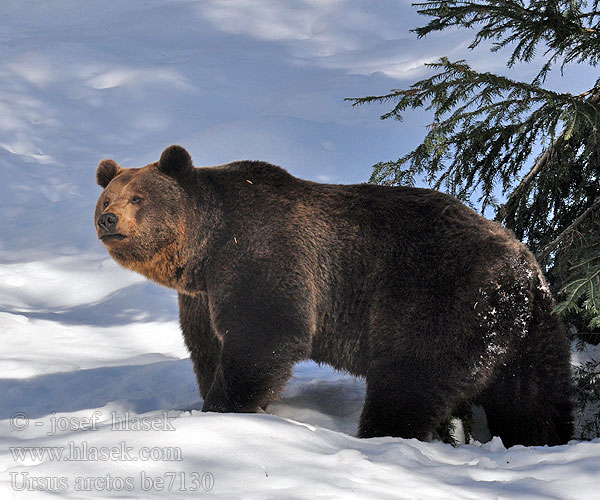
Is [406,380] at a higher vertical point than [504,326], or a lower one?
lower

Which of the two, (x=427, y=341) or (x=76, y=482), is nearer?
(x=76, y=482)

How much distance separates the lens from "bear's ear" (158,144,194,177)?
486 cm

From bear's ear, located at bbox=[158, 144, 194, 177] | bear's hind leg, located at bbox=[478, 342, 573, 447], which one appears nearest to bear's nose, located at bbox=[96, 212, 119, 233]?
bear's ear, located at bbox=[158, 144, 194, 177]

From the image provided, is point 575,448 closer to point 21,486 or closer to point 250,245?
point 250,245

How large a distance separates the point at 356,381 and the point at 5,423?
2.90 m

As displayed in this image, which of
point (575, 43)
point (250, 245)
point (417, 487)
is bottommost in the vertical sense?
point (417, 487)

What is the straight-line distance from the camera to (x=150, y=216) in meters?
4.68

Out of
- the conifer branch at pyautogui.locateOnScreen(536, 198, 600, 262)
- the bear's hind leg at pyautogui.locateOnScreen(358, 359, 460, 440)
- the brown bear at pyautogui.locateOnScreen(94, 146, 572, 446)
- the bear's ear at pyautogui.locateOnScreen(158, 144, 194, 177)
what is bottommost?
the bear's hind leg at pyautogui.locateOnScreen(358, 359, 460, 440)

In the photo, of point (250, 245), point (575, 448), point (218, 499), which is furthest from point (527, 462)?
point (250, 245)

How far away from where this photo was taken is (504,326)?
14.3 feet

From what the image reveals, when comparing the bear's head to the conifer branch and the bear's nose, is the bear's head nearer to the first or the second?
the bear's nose

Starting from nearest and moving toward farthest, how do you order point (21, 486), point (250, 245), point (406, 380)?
point (21, 486), point (406, 380), point (250, 245)

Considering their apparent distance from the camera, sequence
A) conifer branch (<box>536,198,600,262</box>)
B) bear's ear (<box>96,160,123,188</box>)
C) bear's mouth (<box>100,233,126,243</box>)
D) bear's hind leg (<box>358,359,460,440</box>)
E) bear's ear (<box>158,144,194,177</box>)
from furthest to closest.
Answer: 1. conifer branch (<box>536,198,600,262</box>)
2. bear's ear (<box>96,160,123,188</box>)
3. bear's ear (<box>158,144,194,177</box>)
4. bear's mouth (<box>100,233,126,243</box>)
5. bear's hind leg (<box>358,359,460,440</box>)

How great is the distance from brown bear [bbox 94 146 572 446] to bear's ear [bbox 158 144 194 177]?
0.05 feet
